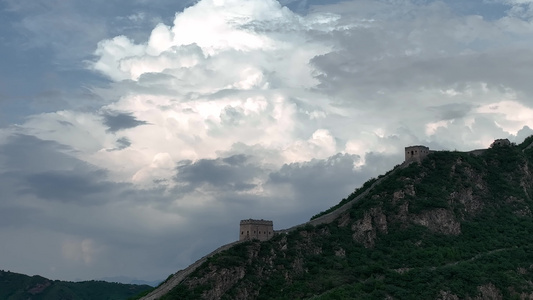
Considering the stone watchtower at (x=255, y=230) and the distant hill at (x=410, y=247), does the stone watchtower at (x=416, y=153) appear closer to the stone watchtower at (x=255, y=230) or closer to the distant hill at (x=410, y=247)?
the distant hill at (x=410, y=247)

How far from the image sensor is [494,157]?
465 feet

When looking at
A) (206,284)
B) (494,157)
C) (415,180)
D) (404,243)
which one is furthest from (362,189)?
(206,284)

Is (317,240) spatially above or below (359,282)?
above

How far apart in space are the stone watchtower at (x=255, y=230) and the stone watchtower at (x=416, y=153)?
123 feet

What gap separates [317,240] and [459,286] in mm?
24196

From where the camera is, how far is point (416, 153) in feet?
440

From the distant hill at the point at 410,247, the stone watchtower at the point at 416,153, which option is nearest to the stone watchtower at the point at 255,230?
the distant hill at the point at 410,247

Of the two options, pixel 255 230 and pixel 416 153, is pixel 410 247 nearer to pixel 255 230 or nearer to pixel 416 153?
pixel 416 153

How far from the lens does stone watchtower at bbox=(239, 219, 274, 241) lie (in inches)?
4289

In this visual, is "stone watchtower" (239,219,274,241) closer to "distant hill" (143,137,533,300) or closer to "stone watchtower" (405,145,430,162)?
"distant hill" (143,137,533,300)

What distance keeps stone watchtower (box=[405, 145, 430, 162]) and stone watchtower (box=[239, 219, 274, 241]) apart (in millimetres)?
37542

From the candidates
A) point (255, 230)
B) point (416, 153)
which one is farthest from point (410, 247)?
point (255, 230)

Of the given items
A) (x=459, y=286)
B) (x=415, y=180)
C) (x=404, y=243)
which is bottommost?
(x=459, y=286)

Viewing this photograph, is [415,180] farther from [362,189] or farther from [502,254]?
[502,254]
